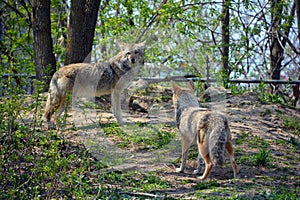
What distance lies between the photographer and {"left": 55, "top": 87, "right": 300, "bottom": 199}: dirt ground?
694 centimetres

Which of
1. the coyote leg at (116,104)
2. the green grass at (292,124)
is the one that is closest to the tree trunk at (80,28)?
the coyote leg at (116,104)

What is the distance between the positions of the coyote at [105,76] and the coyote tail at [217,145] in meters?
3.55

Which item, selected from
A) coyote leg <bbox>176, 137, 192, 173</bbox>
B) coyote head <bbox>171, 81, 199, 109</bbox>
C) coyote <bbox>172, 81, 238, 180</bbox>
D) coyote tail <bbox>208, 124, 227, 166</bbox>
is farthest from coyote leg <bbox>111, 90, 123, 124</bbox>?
coyote tail <bbox>208, 124, 227, 166</bbox>

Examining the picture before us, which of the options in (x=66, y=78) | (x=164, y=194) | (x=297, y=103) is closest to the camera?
(x=164, y=194)

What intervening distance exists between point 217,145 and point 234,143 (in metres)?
2.43

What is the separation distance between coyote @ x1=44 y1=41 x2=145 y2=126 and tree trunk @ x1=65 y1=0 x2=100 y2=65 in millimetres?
1312

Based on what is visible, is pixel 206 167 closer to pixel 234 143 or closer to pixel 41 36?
pixel 234 143

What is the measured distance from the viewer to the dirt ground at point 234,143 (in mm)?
6936

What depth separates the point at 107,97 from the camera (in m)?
11.5

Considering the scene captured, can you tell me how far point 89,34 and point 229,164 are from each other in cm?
514

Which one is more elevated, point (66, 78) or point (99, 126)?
point (66, 78)

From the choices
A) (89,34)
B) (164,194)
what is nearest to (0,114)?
(164,194)

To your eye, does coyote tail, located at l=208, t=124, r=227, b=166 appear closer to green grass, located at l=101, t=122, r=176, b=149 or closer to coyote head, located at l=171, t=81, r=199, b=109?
coyote head, located at l=171, t=81, r=199, b=109

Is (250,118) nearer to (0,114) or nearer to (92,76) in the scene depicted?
(92,76)
